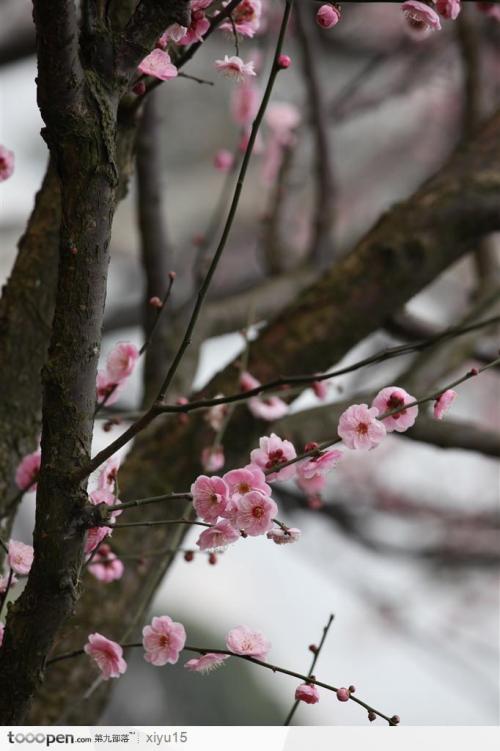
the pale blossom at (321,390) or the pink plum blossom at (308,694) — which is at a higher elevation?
the pale blossom at (321,390)

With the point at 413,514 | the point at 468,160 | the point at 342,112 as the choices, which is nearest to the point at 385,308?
the point at 468,160

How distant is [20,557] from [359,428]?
27cm

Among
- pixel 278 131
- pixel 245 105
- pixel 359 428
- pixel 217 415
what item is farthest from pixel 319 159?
pixel 359 428

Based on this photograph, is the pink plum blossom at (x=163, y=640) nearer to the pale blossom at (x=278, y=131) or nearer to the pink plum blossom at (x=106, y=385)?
→ the pink plum blossom at (x=106, y=385)

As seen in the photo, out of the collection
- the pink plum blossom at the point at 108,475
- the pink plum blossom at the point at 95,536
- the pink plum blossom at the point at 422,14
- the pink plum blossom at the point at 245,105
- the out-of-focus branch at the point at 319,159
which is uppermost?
the out-of-focus branch at the point at 319,159

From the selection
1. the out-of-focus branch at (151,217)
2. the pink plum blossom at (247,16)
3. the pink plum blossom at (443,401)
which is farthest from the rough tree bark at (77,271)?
the out-of-focus branch at (151,217)

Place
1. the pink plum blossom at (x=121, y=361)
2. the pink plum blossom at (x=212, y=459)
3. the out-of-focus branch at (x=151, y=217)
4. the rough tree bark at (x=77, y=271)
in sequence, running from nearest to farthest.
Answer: the rough tree bark at (x=77, y=271)
the pink plum blossom at (x=121, y=361)
the pink plum blossom at (x=212, y=459)
the out-of-focus branch at (x=151, y=217)

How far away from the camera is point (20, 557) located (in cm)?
72

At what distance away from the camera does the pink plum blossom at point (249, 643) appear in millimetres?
743

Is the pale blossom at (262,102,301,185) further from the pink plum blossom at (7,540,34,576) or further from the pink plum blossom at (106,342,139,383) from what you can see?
the pink plum blossom at (7,540,34,576)

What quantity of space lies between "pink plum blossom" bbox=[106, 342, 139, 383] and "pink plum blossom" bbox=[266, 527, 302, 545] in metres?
0.28

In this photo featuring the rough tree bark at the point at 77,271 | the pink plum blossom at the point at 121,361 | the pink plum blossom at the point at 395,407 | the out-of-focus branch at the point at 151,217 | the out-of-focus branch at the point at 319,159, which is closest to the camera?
the rough tree bark at the point at 77,271

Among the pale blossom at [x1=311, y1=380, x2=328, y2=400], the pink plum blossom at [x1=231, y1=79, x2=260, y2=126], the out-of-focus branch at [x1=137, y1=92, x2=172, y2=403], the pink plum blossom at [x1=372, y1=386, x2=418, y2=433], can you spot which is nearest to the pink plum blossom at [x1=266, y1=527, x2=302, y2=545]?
the pink plum blossom at [x1=372, y1=386, x2=418, y2=433]
